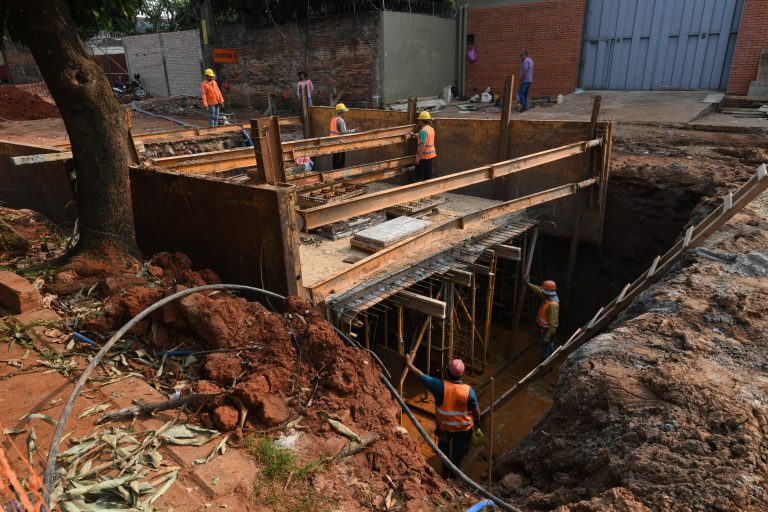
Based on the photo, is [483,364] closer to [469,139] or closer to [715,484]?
[469,139]

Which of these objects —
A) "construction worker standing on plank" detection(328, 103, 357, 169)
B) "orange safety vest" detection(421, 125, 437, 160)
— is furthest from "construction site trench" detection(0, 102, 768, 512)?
"construction worker standing on plank" detection(328, 103, 357, 169)

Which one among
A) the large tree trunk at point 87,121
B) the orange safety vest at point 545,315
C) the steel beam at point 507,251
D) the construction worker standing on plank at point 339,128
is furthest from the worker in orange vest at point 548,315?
the large tree trunk at point 87,121

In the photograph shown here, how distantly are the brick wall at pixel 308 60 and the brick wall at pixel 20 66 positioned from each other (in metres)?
13.0

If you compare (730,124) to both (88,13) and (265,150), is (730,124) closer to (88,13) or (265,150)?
(265,150)

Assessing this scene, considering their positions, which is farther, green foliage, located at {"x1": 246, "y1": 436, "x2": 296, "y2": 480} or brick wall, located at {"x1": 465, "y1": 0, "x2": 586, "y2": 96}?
brick wall, located at {"x1": 465, "y1": 0, "x2": 586, "y2": 96}

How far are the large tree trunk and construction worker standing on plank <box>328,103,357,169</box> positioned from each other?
19.3 feet

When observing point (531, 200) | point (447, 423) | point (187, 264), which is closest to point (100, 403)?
point (187, 264)

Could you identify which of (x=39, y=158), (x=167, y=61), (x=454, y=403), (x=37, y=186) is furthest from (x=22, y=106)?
(x=454, y=403)

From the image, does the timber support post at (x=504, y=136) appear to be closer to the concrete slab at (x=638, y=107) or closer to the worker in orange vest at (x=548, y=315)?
the worker in orange vest at (x=548, y=315)

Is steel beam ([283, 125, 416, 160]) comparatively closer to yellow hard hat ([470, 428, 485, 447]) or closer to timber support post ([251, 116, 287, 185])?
timber support post ([251, 116, 287, 185])

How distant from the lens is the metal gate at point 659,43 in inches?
591

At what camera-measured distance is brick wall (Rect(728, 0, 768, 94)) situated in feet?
45.8

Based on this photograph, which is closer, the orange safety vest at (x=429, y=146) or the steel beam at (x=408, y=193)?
the steel beam at (x=408, y=193)

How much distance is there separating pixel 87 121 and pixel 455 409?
4838 millimetres
